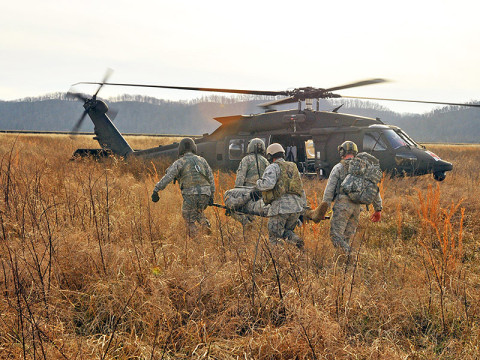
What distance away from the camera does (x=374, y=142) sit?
9453 mm

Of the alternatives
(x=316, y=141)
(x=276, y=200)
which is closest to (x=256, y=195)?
(x=276, y=200)

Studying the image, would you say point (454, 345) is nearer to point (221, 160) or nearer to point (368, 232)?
point (368, 232)

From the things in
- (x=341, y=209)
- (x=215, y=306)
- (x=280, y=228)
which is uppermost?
(x=341, y=209)

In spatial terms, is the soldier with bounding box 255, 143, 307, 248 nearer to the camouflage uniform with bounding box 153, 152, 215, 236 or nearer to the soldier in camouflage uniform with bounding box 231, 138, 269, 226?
the soldier in camouflage uniform with bounding box 231, 138, 269, 226

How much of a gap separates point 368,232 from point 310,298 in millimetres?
3356

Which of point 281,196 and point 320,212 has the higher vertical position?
point 281,196

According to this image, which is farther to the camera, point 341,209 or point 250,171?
point 250,171

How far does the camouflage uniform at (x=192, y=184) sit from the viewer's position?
5625 mm

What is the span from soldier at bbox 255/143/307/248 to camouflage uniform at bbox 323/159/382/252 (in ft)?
1.65

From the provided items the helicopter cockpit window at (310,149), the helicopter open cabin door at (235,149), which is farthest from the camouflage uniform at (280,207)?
the helicopter open cabin door at (235,149)

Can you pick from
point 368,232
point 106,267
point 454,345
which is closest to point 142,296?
point 106,267

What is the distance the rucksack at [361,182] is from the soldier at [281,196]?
658mm

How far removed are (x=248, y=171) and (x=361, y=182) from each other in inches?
69.0

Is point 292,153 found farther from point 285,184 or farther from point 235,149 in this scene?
point 285,184
